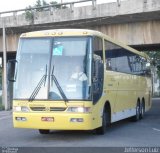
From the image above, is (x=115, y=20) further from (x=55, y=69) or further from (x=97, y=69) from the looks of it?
(x=55, y=69)

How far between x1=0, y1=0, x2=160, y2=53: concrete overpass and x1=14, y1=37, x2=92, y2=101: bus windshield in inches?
486

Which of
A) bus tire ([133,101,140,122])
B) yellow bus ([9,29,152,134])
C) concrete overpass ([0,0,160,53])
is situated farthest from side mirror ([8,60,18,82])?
concrete overpass ([0,0,160,53])

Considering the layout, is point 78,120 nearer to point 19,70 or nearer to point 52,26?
point 19,70

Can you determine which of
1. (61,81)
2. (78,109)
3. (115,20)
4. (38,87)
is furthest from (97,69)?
(115,20)

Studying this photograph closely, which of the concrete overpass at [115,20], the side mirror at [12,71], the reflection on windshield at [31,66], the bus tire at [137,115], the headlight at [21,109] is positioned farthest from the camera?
the concrete overpass at [115,20]

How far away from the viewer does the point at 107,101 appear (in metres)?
16.2

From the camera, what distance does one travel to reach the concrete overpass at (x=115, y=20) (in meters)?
27.2

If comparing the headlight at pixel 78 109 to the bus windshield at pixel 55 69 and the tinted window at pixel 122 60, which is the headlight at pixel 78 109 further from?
the tinted window at pixel 122 60

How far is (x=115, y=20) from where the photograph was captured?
2922cm

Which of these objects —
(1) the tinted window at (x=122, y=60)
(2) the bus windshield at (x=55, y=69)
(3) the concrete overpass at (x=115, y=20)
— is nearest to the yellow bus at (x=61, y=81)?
(2) the bus windshield at (x=55, y=69)

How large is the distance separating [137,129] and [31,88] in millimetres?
5040

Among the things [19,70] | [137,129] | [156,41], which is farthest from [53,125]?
[156,41]

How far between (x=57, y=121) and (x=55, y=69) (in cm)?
152

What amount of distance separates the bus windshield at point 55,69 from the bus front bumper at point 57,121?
1.61 ft
